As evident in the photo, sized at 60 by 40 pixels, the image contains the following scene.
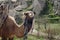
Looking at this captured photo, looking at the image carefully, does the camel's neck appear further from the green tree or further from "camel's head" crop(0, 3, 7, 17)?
the green tree

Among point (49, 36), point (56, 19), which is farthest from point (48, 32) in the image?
point (56, 19)

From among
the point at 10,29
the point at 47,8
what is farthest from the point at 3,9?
the point at 47,8

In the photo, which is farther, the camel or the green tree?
the green tree

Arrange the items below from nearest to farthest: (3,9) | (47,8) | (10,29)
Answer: (3,9)
(10,29)
(47,8)

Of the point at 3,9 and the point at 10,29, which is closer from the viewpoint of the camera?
the point at 3,9

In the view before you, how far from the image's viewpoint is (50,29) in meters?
4.30

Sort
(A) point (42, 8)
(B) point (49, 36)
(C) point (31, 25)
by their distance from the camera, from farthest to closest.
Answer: (A) point (42, 8), (B) point (49, 36), (C) point (31, 25)

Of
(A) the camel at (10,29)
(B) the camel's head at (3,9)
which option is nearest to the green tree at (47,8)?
(A) the camel at (10,29)

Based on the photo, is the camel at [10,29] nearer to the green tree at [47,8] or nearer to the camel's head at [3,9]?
the camel's head at [3,9]

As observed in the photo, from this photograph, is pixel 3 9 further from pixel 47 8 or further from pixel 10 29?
pixel 47 8

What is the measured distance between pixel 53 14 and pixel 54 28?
0.96 meters

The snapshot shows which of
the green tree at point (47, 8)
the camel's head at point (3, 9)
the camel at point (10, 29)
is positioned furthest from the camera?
the green tree at point (47, 8)

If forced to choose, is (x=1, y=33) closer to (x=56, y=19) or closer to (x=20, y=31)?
(x=20, y=31)

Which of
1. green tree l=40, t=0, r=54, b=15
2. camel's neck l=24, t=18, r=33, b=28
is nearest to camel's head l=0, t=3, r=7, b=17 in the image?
camel's neck l=24, t=18, r=33, b=28
